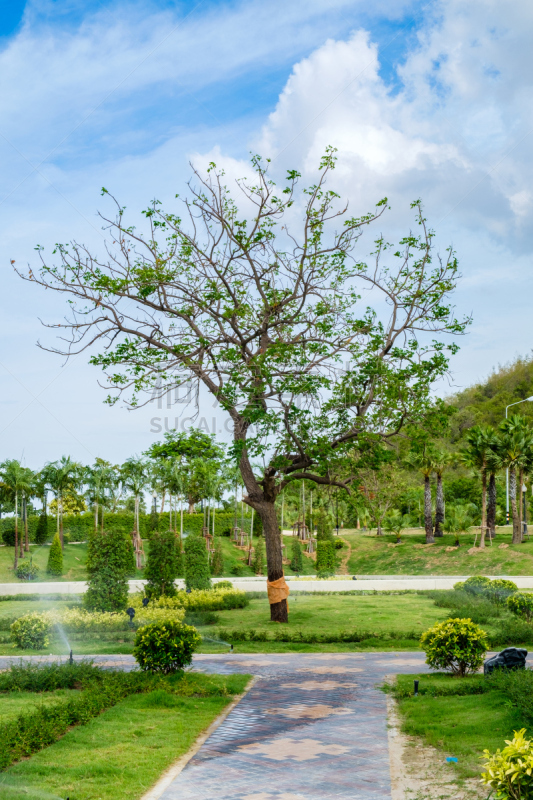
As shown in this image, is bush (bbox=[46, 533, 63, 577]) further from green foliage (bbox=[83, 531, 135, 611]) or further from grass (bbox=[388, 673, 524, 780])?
grass (bbox=[388, 673, 524, 780])

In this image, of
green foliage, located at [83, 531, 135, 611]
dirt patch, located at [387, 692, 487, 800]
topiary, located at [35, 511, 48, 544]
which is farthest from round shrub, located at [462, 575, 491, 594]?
topiary, located at [35, 511, 48, 544]

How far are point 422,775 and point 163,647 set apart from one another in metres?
4.99

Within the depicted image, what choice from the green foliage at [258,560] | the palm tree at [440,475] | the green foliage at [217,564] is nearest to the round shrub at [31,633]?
the green foliage at [217,564]

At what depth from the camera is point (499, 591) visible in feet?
70.6

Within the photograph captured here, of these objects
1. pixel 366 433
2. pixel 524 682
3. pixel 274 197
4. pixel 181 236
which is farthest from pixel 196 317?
pixel 524 682

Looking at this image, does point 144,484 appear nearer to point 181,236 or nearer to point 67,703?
point 181,236

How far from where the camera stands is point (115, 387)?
50.1ft

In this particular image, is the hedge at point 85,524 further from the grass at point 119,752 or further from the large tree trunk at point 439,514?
the grass at point 119,752

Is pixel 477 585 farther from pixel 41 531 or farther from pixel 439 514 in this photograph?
pixel 41 531

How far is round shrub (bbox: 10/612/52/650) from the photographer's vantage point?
14.6 metres

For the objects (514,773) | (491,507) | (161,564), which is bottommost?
(161,564)

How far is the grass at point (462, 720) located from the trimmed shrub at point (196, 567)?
1537cm

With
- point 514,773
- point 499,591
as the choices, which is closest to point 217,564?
point 499,591

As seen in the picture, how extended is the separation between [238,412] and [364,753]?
31.5 feet
